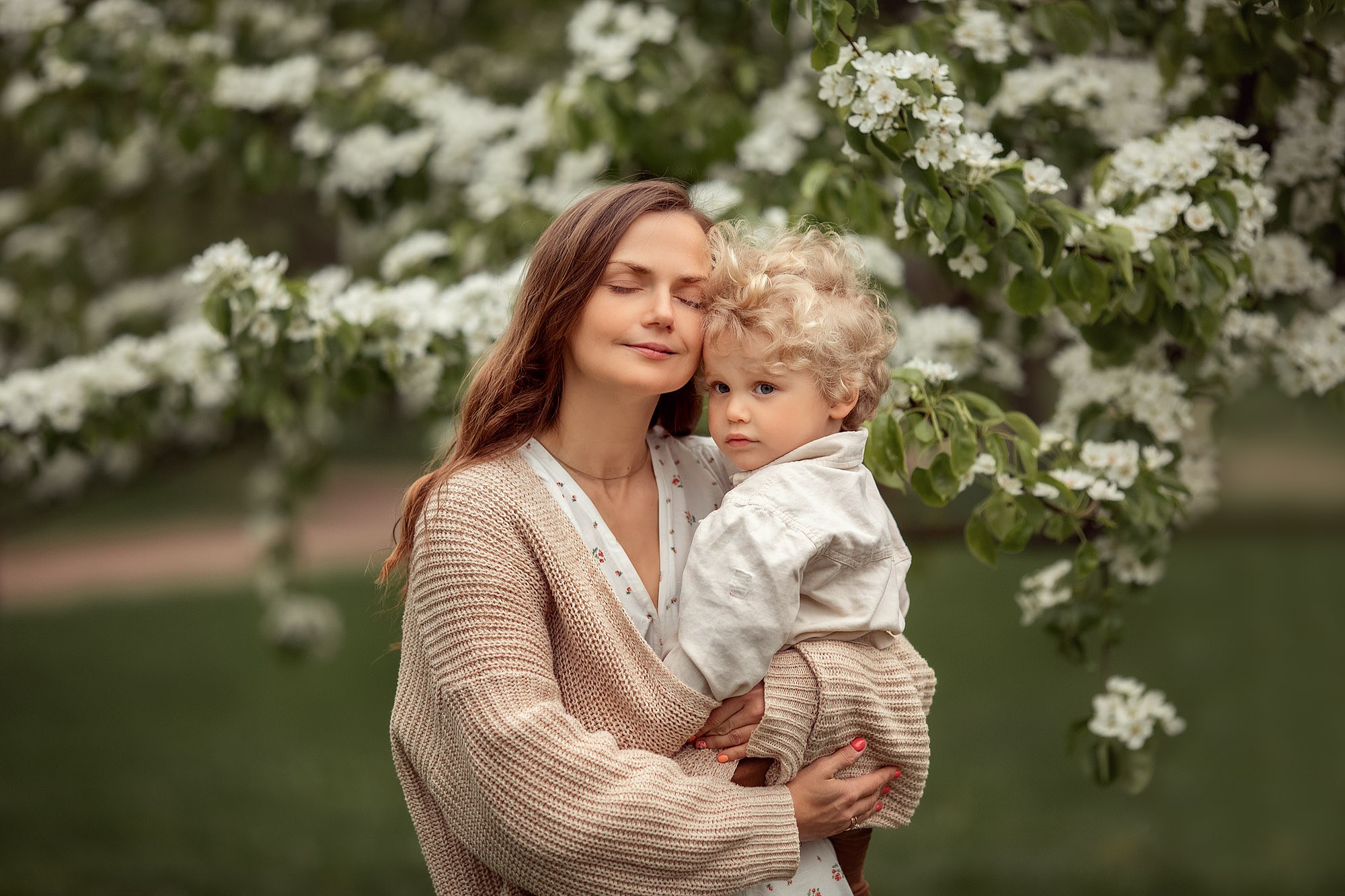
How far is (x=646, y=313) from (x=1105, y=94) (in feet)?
5.05

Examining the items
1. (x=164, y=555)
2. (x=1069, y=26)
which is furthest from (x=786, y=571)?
(x=164, y=555)

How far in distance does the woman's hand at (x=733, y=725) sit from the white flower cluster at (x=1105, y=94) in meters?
1.58

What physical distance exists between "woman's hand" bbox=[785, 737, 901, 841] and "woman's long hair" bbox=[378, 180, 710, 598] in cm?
65

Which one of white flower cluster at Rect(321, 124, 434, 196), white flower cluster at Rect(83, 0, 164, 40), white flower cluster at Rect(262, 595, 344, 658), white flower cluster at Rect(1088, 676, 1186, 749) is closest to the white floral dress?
white flower cluster at Rect(1088, 676, 1186, 749)

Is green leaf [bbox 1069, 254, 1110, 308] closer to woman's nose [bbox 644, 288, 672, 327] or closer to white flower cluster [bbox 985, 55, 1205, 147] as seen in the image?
white flower cluster [bbox 985, 55, 1205, 147]

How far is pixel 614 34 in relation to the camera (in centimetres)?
314

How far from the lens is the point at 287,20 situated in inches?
162

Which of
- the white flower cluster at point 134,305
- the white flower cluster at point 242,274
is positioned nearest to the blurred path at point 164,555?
the white flower cluster at point 134,305

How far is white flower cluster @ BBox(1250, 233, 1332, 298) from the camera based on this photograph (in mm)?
2666

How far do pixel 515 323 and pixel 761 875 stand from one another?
884 millimetres

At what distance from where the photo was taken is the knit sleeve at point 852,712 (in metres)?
1.78

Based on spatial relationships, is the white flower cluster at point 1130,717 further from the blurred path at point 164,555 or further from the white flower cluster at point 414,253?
the blurred path at point 164,555

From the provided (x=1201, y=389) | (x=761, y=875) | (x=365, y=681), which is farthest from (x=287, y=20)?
(x=365, y=681)

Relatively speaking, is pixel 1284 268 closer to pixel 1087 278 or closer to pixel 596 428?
pixel 1087 278
